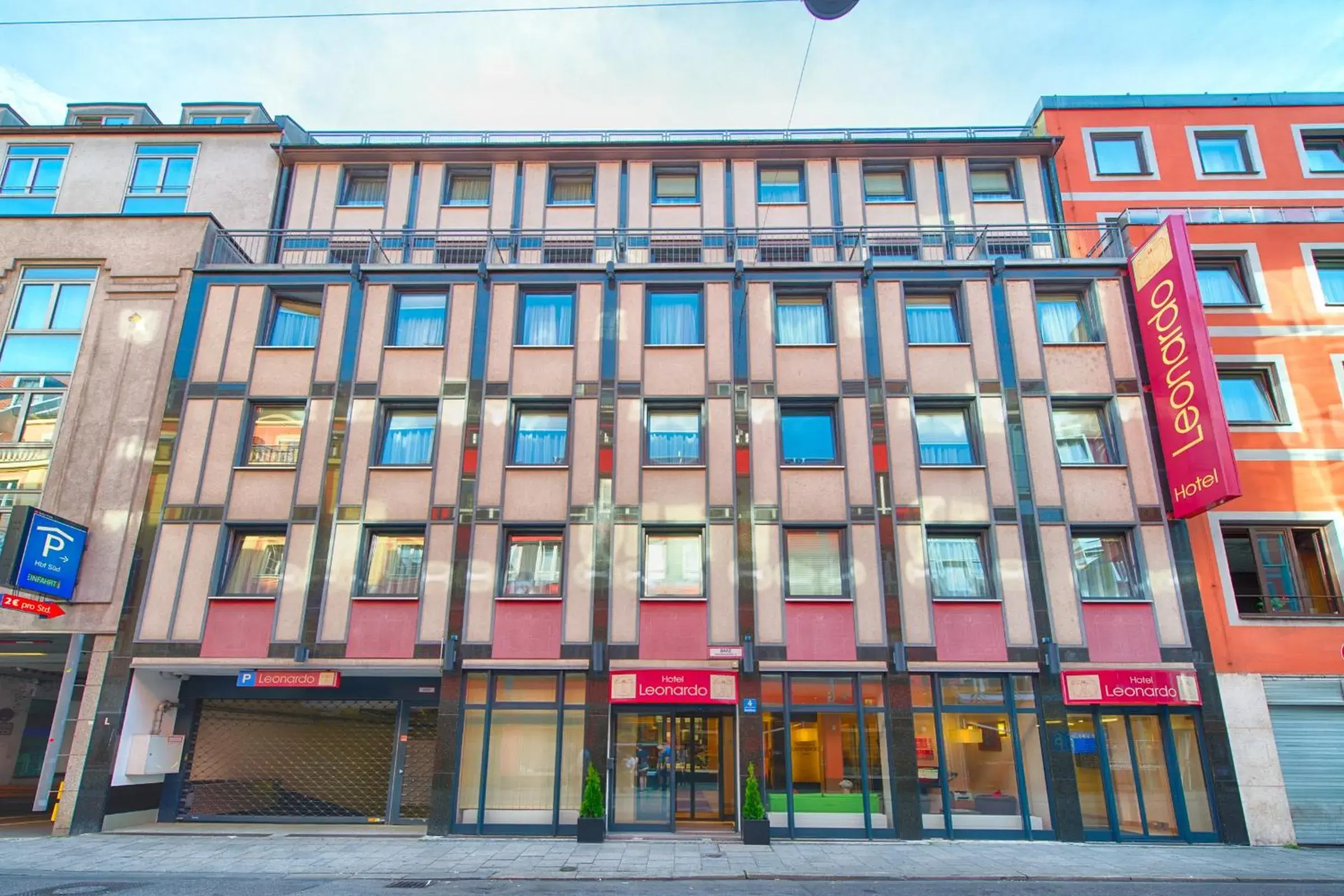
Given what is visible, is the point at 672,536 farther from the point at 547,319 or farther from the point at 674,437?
the point at 547,319

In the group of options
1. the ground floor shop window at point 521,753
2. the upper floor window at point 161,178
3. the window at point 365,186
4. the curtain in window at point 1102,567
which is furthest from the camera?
the window at point 365,186

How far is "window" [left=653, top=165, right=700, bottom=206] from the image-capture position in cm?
2267

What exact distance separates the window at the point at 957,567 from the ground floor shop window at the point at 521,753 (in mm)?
8375

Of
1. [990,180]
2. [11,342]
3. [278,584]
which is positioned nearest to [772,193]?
[990,180]

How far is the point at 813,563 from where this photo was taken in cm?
1703

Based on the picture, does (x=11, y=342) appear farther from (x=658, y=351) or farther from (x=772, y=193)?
(x=772, y=193)

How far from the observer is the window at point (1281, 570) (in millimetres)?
16719

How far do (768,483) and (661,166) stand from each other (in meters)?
11.3

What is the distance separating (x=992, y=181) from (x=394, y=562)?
2013cm

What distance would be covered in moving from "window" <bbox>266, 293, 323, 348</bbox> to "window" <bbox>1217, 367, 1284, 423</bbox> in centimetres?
2260

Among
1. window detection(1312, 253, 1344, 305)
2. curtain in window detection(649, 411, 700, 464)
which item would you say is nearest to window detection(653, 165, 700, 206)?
curtain in window detection(649, 411, 700, 464)

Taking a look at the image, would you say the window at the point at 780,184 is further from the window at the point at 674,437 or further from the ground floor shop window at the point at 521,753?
the ground floor shop window at the point at 521,753

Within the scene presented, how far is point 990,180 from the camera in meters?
22.4

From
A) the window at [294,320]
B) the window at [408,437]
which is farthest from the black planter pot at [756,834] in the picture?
the window at [294,320]
